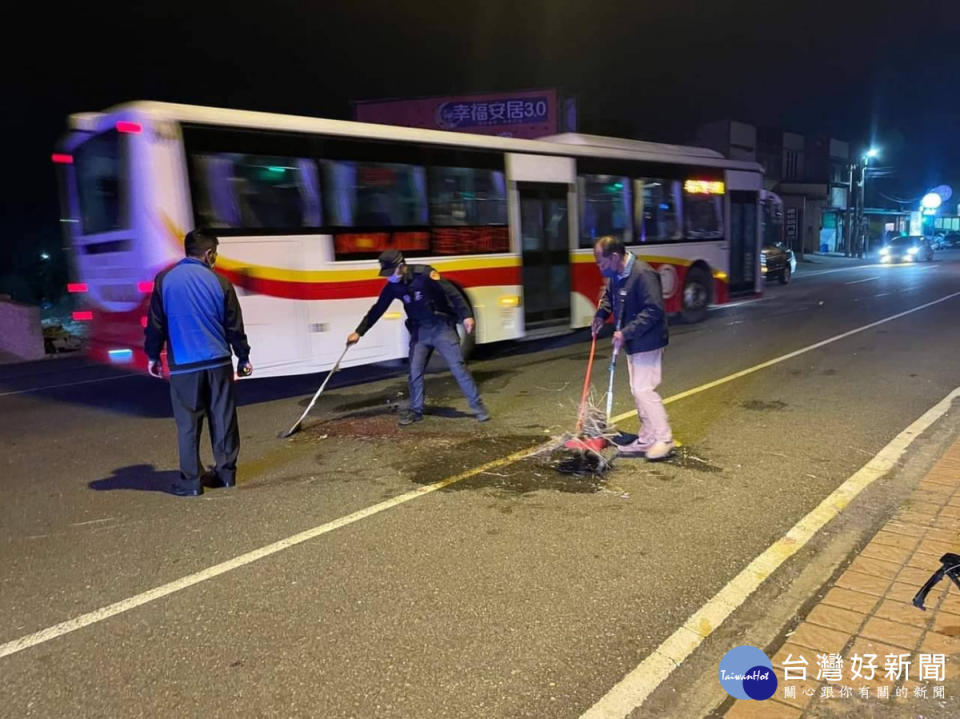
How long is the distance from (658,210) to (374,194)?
6.19 m

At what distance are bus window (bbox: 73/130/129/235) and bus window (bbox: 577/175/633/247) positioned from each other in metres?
6.95

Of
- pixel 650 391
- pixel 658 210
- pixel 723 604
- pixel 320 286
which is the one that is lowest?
pixel 723 604

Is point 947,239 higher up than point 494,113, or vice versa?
point 494,113

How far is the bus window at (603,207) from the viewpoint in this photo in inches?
474

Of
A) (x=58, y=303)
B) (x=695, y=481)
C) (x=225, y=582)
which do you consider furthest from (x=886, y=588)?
(x=58, y=303)

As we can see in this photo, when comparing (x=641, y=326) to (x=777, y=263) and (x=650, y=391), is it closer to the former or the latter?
(x=650, y=391)

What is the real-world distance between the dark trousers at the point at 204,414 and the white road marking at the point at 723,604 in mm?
3557

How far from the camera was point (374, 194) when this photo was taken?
9164 millimetres

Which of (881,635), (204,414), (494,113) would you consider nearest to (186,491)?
(204,414)

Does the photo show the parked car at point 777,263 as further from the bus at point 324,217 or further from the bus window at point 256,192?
the bus window at point 256,192

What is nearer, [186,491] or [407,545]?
[407,545]

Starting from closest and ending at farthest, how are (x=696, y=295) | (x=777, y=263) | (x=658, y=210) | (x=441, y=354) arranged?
1. (x=441, y=354)
2. (x=658, y=210)
3. (x=696, y=295)
4. (x=777, y=263)

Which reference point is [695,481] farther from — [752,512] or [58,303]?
[58,303]

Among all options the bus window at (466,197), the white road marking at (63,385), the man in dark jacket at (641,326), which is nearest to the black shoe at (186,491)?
the man in dark jacket at (641,326)
